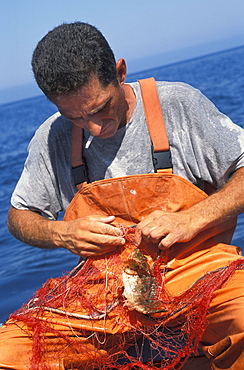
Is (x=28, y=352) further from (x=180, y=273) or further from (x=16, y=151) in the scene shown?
(x=16, y=151)

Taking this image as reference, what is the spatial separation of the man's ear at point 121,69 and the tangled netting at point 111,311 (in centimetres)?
83

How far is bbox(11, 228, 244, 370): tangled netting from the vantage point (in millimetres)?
2502

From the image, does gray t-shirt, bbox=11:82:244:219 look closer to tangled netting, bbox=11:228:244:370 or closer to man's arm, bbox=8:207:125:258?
man's arm, bbox=8:207:125:258

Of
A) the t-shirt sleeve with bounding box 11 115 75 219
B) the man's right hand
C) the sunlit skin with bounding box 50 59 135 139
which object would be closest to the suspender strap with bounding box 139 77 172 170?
the sunlit skin with bounding box 50 59 135 139

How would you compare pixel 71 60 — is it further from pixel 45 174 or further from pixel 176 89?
pixel 45 174

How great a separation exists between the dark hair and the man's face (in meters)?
0.04

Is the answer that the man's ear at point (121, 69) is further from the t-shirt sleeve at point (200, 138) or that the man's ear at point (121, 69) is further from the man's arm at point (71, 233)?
the man's arm at point (71, 233)

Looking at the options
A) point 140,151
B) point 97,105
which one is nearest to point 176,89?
point 140,151

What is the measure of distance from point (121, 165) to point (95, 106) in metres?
0.48

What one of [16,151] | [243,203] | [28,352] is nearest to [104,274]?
→ [28,352]

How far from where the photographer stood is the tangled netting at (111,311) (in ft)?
8.21

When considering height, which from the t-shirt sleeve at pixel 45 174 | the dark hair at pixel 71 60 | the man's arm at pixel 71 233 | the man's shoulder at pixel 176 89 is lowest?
the man's arm at pixel 71 233

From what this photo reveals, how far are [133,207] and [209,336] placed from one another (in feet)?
2.60

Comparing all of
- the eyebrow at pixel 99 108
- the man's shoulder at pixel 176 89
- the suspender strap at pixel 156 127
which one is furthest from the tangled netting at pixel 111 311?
the man's shoulder at pixel 176 89
